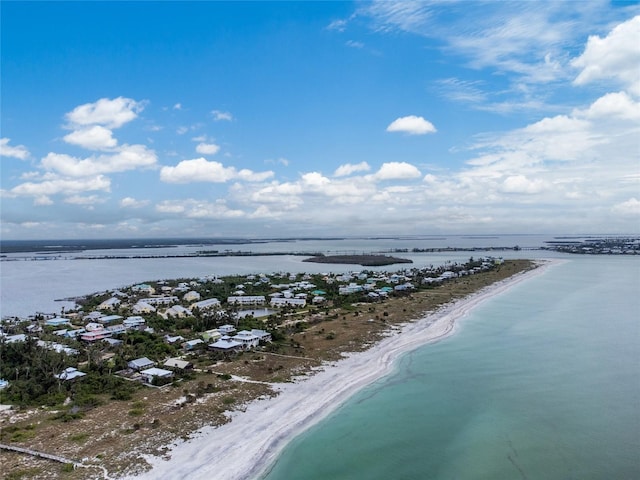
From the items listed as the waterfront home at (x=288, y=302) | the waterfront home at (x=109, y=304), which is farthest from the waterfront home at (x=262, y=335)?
the waterfront home at (x=109, y=304)

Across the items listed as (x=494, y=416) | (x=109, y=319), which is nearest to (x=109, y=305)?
(x=109, y=319)

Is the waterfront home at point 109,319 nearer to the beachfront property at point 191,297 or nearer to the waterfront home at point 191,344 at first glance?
the beachfront property at point 191,297

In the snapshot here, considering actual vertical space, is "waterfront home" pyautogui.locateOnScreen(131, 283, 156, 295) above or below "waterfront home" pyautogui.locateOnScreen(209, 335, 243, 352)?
above

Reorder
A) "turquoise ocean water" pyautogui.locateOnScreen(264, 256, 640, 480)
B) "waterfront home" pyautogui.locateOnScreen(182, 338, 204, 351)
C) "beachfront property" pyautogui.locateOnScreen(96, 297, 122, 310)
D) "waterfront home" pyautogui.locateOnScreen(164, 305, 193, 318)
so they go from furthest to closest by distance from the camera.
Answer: "beachfront property" pyautogui.locateOnScreen(96, 297, 122, 310) < "waterfront home" pyautogui.locateOnScreen(164, 305, 193, 318) < "waterfront home" pyautogui.locateOnScreen(182, 338, 204, 351) < "turquoise ocean water" pyautogui.locateOnScreen(264, 256, 640, 480)

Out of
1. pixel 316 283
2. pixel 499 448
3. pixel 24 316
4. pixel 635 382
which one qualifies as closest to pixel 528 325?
pixel 635 382

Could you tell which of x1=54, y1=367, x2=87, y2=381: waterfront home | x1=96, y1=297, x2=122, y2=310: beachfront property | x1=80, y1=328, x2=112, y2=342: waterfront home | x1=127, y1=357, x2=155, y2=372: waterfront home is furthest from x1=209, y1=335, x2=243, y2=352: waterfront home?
x1=96, y1=297, x2=122, y2=310: beachfront property

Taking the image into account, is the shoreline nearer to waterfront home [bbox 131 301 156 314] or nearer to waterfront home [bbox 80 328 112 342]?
waterfront home [bbox 80 328 112 342]

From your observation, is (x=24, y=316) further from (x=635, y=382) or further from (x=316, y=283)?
(x=635, y=382)

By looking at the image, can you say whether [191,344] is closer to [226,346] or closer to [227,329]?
[226,346]
